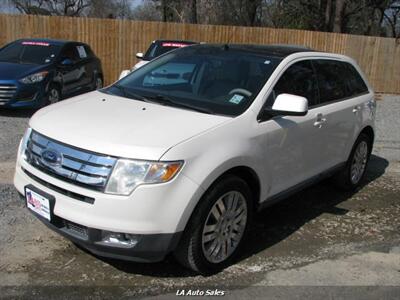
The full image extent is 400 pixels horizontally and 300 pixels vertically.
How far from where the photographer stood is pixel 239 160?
3.92m

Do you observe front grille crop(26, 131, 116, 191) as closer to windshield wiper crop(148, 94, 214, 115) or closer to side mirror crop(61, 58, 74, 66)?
windshield wiper crop(148, 94, 214, 115)

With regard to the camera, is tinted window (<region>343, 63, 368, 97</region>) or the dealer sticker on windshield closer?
the dealer sticker on windshield

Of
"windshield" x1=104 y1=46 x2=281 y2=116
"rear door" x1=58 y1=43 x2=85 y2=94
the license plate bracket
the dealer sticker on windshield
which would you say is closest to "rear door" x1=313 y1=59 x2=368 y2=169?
"windshield" x1=104 y1=46 x2=281 y2=116

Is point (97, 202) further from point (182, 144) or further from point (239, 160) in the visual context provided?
point (239, 160)

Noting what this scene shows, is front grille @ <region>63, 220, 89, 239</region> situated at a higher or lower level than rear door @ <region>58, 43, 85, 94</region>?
lower

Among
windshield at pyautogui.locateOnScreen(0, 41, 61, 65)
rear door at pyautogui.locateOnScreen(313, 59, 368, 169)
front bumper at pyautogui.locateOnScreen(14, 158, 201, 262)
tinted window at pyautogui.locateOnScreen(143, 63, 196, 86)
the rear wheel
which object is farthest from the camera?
the rear wheel

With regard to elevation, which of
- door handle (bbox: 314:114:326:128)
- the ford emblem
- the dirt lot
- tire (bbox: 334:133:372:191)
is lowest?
the dirt lot

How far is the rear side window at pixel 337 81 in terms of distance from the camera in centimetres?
533

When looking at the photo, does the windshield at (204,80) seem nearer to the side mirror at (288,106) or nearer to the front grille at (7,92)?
the side mirror at (288,106)

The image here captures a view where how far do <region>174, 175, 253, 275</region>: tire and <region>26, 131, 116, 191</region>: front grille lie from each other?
0.70 metres

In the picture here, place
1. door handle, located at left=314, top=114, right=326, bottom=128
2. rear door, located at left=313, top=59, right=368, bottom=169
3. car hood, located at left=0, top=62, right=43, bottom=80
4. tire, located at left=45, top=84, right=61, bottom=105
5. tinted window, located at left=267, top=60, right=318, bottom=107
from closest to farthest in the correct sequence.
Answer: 1. tinted window, located at left=267, top=60, right=318, bottom=107
2. door handle, located at left=314, top=114, right=326, bottom=128
3. rear door, located at left=313, top=59, right=368, bottom=169
4. car hood, located at left=0, top=62, right=43, bottom=80
5. tire, located at left=45, top=84, right=61, bottom=105

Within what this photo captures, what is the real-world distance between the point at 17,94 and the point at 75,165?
6684 mm

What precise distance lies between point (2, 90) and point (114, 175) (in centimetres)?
703

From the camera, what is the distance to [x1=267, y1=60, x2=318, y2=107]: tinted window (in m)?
4.60
